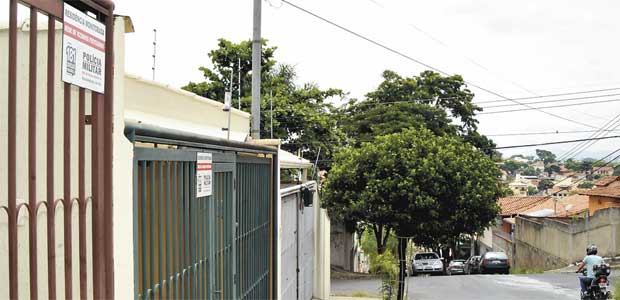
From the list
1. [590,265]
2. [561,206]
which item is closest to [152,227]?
[590,265]

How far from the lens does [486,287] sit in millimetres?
18688

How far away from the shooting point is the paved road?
54.9 ft

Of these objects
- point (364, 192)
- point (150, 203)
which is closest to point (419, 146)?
point (364, 192)

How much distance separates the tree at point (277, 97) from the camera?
2116 cm

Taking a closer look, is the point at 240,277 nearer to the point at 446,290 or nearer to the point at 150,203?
the point at 150,203

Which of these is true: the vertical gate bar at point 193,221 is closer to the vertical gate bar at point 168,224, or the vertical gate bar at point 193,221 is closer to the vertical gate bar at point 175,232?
the vertical gate bar at point 175,232

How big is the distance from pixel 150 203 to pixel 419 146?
47.7ft

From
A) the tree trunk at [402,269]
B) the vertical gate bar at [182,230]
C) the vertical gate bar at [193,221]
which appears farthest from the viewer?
the tree trunk at [402,269]

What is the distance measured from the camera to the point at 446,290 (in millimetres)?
18438

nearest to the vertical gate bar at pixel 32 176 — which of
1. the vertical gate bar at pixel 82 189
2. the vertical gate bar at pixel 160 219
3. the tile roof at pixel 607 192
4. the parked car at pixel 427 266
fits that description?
the vertical gate bar at pixel 82 189

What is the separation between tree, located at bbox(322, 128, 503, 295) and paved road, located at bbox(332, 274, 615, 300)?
66.7 inches

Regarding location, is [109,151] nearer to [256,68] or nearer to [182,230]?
[182,230]

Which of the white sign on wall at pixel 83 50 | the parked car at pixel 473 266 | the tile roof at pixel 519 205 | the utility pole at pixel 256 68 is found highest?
the utility pole at pixel 256 68

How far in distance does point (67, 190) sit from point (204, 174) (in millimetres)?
1771
